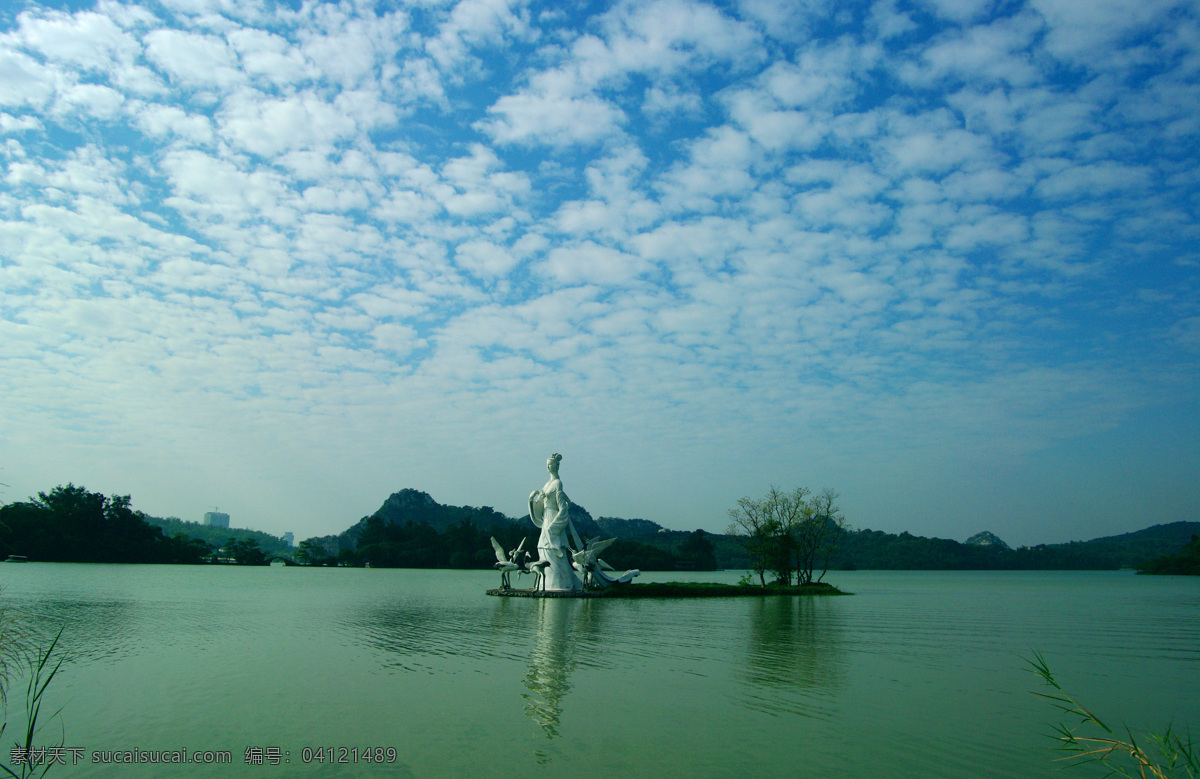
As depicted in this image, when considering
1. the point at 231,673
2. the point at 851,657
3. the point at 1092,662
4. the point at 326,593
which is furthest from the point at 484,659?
the point at 326,593

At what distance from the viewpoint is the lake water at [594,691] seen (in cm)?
969

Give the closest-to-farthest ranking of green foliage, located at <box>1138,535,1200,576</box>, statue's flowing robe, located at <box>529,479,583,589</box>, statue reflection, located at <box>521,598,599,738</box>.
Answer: statue reflection, located at <box>521,598,599,738</box>, statue's flowing robe, located at <box>529,479,583,589</box>, green foliage, located at <box>1138,535,1200,576</box>

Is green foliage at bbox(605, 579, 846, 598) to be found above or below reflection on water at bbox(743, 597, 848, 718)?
below

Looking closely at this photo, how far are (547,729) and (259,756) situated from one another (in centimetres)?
394

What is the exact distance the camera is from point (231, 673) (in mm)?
15164

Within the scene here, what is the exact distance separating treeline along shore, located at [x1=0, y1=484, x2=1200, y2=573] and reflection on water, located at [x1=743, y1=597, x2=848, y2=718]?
1799cm

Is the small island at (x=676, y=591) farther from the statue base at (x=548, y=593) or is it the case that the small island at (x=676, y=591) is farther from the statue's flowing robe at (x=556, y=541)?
the statue's flowing robe at (x=556, y=541)

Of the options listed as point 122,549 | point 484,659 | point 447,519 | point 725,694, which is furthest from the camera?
point 447,519

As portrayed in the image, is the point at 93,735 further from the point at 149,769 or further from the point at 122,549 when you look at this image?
the point at 122,549

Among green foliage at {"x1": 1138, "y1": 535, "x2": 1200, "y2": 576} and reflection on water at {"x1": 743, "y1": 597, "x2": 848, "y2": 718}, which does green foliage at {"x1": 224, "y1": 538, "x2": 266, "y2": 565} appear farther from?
green foliage at {"x1": 1138, "y1": 535, "x2": 1200, "y2": 576}

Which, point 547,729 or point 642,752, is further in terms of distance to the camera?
point 547,729

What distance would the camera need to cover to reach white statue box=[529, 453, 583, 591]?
39188 mm

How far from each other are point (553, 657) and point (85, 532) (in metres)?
97.1

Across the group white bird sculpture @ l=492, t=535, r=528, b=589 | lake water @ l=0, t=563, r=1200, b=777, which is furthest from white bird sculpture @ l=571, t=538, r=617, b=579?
lake water @ l=0, t=563, r=1200, b=777
